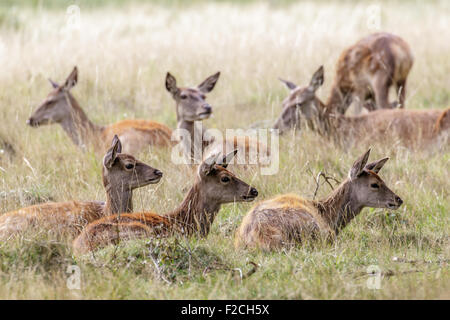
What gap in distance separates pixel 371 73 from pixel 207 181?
5.10 meters

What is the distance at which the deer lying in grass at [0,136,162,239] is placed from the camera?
22.9ft

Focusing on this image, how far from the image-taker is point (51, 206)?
7.21 meters

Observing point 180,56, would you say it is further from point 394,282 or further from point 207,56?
point 394,282

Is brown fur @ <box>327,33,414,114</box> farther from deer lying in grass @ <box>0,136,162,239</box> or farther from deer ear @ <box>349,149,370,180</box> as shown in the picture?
deer lying in grass @ <box>0,136,162,239</box>

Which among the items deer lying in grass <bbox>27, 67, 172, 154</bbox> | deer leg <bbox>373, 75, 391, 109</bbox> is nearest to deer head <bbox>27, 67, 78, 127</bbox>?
deer lying in grass <bbox>27, 67, 172, 154</bbox>

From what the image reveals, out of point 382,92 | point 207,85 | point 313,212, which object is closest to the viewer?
point 313,212

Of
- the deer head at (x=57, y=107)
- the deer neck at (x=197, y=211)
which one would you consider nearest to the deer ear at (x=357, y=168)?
the deer neck at (x=197, y=211)

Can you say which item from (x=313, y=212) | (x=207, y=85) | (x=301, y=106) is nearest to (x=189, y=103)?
(x=207, y=85)

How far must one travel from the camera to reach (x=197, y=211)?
7.29 m

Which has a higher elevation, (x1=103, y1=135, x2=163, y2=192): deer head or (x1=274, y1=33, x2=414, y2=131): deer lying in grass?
(x1=274, y1=33, x2=414, y2=131): deer lying in grass

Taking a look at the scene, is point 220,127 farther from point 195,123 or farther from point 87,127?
point 87,127

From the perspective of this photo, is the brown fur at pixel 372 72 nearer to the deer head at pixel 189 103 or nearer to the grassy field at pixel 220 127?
the grassy field at pixel 220 127

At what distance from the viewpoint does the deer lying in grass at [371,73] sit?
38.0 ft

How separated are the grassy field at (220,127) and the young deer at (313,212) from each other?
0.15 meters
